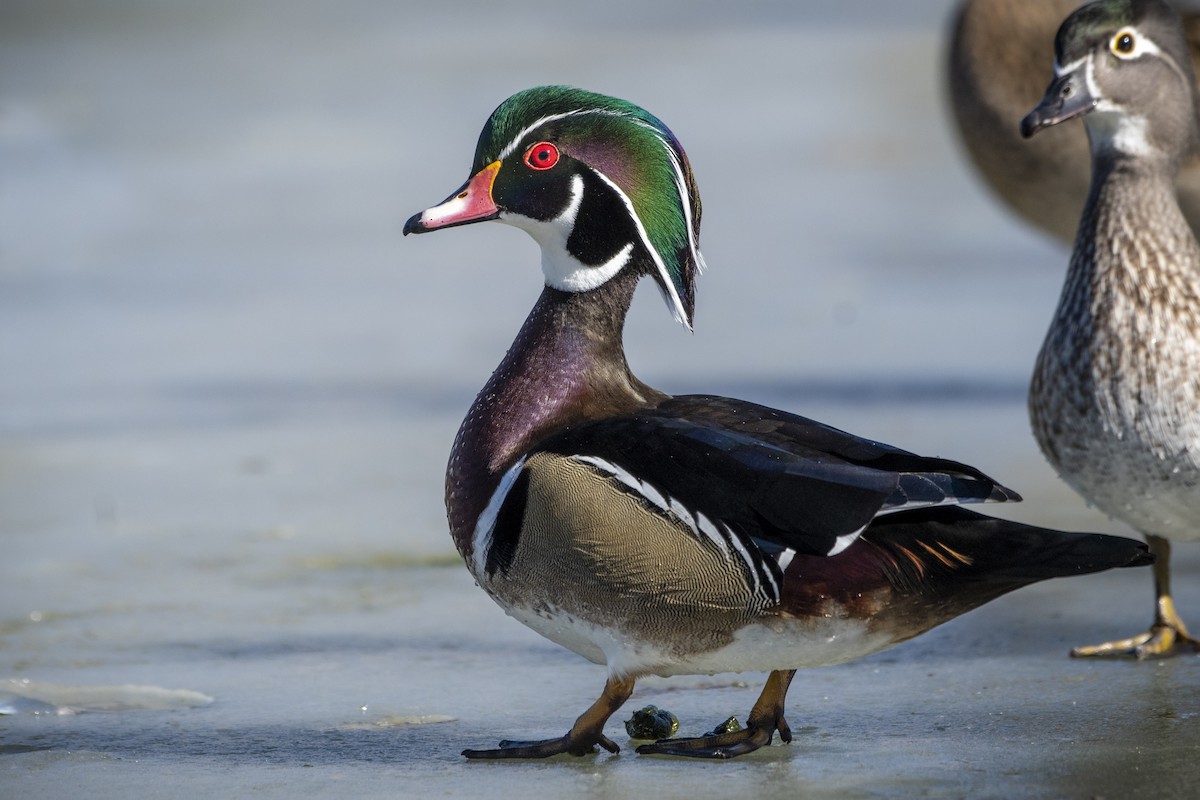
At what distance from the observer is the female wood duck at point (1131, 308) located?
450cm

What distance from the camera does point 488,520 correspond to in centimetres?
392

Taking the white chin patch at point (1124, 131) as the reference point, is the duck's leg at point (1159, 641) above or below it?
below

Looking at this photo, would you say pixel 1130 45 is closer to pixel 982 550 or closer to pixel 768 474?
pixel 982 550

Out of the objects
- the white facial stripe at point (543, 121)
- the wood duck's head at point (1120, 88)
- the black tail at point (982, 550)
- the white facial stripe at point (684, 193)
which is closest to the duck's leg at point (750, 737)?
the black tail at point (982, 550)

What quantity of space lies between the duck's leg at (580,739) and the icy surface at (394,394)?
0.21ft

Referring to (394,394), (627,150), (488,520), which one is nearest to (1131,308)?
(627,150)

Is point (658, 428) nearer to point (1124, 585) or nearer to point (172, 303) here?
point (1124, 585)

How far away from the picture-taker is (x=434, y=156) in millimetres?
12852

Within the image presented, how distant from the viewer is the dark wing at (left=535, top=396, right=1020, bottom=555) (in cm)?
360

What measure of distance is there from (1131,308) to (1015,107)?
A: 3.52 metres

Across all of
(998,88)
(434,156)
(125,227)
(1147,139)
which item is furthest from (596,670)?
(434,156)

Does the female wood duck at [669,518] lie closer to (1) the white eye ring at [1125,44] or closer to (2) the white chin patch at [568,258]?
(2) the white chin patch at [568,258]

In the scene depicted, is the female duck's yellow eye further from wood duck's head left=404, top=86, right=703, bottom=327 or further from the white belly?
the white belly

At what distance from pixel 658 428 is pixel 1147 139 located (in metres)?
1.82
